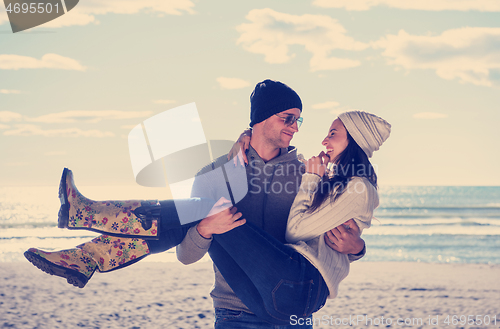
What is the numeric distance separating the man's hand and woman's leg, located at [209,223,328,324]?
0.89ft

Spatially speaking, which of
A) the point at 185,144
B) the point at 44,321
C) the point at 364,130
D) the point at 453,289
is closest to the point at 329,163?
the point at 364,130

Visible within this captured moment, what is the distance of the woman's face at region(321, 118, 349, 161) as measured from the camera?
305 cm

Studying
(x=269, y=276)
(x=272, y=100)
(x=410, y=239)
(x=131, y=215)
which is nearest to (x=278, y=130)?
(x=272, y=100)

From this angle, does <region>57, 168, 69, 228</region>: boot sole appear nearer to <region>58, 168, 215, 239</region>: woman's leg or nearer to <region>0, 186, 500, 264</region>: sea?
<region>58, 168, 215, 239</region>: woman's leg

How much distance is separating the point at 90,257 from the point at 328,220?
1.42 metres

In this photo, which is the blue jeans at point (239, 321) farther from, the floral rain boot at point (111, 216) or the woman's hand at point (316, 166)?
the woman's hand at point (316, 166)

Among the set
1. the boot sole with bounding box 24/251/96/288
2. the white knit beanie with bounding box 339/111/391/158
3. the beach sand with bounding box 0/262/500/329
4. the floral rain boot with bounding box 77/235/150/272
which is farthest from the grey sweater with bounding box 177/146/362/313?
the beach sand with bounding box 0/262/500/329

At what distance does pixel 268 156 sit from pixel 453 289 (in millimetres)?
7420

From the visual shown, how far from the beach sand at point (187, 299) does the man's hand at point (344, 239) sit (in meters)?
4.20

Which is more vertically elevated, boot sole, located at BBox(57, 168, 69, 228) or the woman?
boot sole, located at BBox(57, 168, 69, 228)

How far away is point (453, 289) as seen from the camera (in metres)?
8.74

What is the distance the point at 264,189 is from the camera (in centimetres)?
294

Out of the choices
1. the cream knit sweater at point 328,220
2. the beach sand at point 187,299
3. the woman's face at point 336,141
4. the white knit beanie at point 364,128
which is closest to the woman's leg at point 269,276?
the cream knit sweater at point 328,220

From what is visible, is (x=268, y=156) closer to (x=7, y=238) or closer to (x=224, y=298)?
(x=224, y=298)
